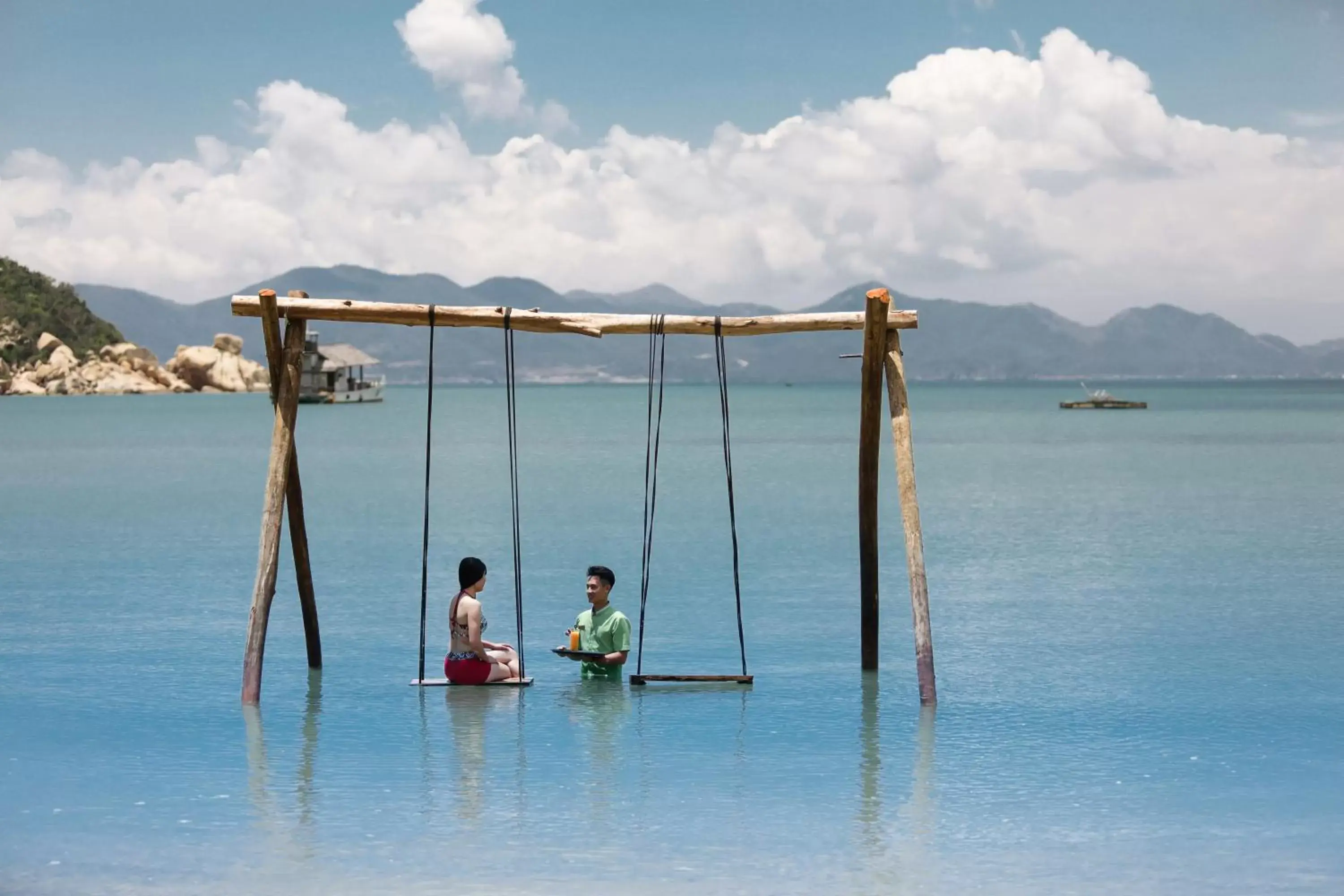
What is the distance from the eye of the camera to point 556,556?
26.9 m

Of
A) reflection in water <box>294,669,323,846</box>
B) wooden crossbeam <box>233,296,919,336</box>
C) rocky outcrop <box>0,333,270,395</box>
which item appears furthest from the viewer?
rocky outcrop <box>0,333,270,395</box>

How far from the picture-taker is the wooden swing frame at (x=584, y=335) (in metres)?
12.8

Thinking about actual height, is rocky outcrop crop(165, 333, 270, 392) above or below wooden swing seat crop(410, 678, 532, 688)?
above

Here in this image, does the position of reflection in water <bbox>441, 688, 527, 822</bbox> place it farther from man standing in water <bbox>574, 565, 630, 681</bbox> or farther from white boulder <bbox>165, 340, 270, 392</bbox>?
white boulder <bbox>165, 340, 270, 392</bbox>

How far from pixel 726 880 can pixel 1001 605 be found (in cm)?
1228

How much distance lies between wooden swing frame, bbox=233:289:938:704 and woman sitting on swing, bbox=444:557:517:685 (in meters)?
1.51

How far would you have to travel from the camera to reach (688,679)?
14.2 m

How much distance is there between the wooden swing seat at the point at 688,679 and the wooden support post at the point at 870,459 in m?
1.16

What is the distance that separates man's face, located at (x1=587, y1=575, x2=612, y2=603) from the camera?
1344 centimetres

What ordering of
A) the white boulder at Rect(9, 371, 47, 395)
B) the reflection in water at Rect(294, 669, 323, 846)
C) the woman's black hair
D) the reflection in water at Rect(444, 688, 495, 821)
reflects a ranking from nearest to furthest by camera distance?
the reflection in water at Rect(294, 669, 323, 846) < the reflection in water at Rect(444, 688, 495, 821) < the woman's black hair < the white boulder at Rect(9, 371, 47, 395)

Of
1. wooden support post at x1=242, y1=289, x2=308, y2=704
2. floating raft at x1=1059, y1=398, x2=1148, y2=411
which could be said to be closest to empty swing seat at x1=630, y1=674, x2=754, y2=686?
wooden support post at x1=242, y1=289, x2=308, y2=704

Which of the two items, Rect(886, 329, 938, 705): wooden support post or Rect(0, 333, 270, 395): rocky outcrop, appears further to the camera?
Rect(0, 333, 270, 395): rocky outcrop

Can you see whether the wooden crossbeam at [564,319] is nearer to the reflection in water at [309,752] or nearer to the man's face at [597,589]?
the man's face at [597,589]

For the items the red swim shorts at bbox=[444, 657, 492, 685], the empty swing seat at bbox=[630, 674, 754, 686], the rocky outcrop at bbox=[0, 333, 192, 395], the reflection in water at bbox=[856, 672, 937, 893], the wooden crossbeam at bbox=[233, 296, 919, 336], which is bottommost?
the reflection in water at bbox=[856, 672, 937, 893]
